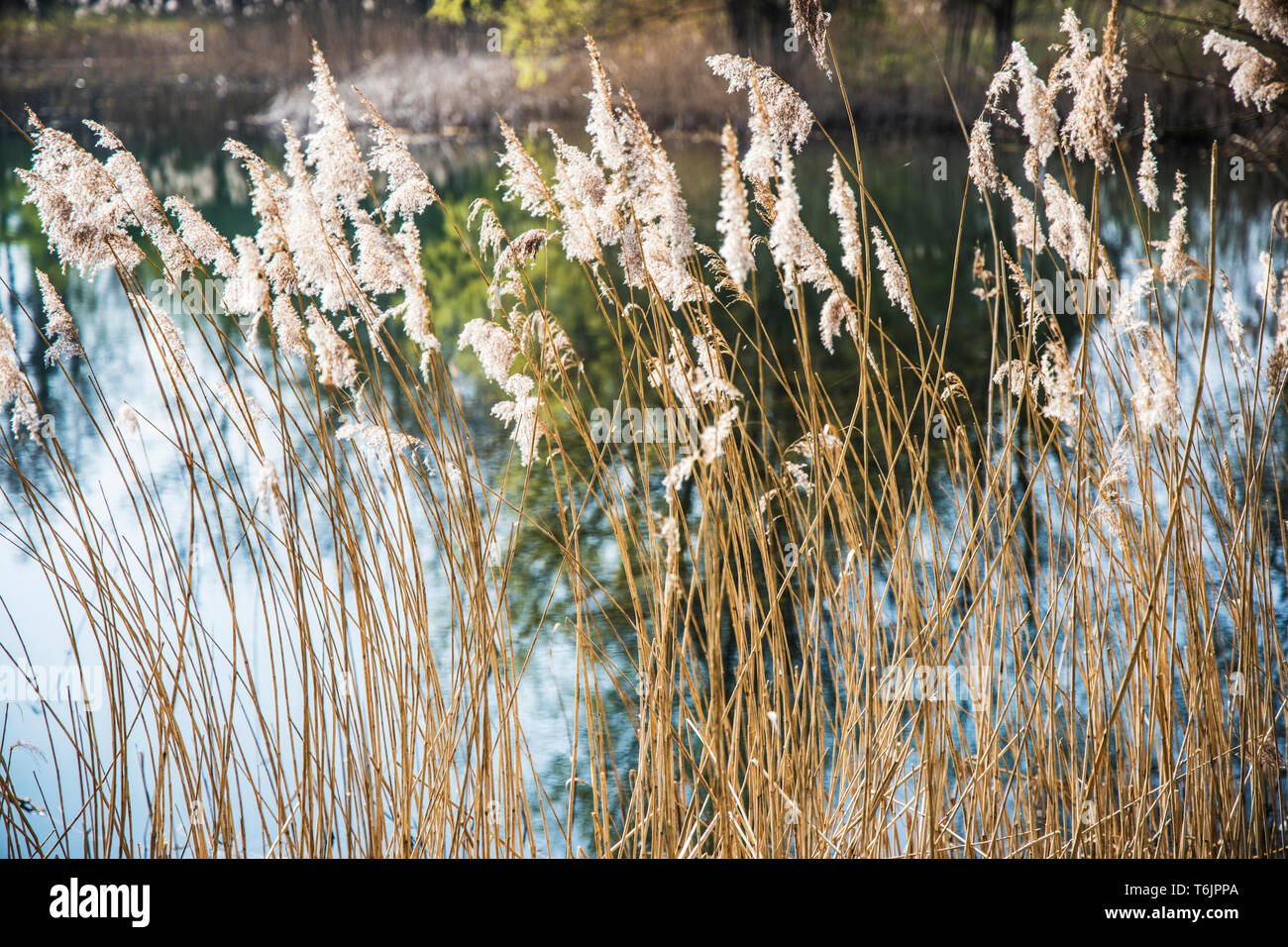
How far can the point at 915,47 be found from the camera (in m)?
1.99

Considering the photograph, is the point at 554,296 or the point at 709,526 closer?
the point at 709,526

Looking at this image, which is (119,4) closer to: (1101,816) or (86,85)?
(86,85)

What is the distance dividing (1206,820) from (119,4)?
8.63ft

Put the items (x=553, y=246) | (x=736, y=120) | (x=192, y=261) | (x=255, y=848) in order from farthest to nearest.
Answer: (x=553, y=246)
(x=736, y=120)
(x=255, y=848)
(x=192, y=261)

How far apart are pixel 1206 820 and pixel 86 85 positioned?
8.56 feet

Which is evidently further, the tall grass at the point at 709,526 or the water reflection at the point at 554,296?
the water reflection at the point at 554,296

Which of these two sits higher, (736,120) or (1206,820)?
(736,120)

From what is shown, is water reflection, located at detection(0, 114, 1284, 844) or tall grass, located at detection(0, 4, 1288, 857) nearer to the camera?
tall grass, located at detection(0, 4, 1288, 857)

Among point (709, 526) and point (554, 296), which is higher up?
point (554, 296)

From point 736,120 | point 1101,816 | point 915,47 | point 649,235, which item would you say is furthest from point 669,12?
point 1101,816

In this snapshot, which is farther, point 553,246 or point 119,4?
point 553,246

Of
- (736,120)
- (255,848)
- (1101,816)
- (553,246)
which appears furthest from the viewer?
(553,246)
